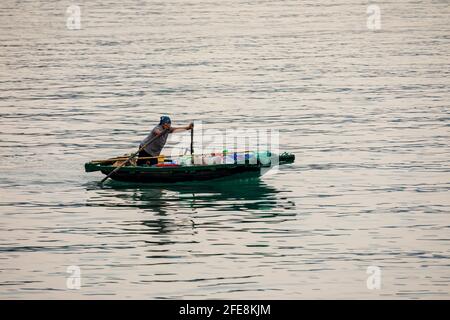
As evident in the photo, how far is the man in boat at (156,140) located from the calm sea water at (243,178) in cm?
101

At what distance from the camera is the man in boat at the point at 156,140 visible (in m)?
35.9

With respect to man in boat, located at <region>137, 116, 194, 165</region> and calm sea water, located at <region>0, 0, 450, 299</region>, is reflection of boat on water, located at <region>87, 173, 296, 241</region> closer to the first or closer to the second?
calm sea water, located at <region>0, 0, 450, 299</region>

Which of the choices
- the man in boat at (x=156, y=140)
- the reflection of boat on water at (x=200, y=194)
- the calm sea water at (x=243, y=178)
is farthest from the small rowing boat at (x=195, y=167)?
the calm sea water at (x=243, y=178)

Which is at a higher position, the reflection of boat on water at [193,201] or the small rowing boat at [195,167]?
the small rowing boat at [195,167]

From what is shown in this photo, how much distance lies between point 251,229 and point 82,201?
6400 mm

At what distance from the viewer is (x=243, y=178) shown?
120 feet

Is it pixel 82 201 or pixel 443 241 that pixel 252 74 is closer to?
pixel 82 201

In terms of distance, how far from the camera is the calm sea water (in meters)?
27.6

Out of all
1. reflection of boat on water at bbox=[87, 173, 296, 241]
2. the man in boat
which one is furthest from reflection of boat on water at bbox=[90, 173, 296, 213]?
the man in boat

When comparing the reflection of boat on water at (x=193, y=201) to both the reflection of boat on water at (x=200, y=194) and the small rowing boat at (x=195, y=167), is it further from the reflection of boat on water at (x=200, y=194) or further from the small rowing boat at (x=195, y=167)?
the small rowing boat at (x=195, y=167)

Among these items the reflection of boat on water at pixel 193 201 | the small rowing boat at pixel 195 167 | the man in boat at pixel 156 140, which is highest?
the man in boat at pixel 156 140

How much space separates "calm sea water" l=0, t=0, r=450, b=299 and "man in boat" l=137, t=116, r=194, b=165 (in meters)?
1.01

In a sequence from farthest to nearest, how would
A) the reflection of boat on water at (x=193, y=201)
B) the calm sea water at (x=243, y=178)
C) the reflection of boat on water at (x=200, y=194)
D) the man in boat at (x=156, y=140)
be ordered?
the man in boat at (x=156, y=140) < the reflection of boat on water at (x=200, y=194) < the reflection of boat on water at (x=193, y=201) < the calm sea water at (x=243, y=178)

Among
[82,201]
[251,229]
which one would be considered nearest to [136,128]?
[82,201]
